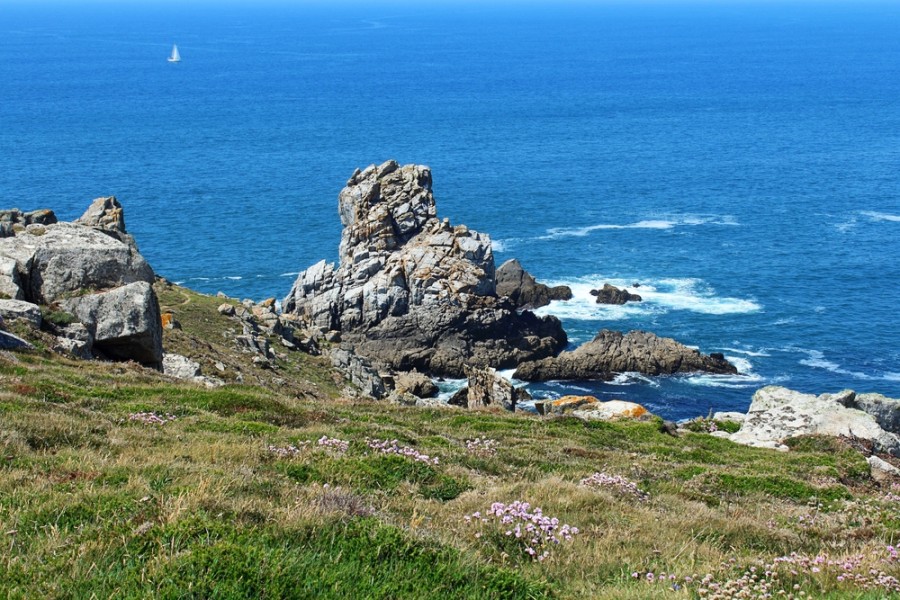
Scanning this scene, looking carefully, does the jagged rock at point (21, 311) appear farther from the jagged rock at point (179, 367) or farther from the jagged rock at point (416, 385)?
the jagged rock at point (416, 385)

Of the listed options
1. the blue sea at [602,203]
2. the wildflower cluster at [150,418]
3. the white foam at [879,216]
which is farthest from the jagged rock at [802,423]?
the white foam at [879,216]

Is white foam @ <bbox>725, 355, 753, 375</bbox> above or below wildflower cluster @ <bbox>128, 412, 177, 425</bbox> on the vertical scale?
below

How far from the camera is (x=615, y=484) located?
17969 mm

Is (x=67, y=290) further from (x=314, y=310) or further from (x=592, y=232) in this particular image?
(x=592, y=232)

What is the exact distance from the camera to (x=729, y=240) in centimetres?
10612

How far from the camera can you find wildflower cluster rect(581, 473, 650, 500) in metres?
17.7

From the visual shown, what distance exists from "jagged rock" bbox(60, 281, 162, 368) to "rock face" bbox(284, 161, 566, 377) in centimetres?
4108

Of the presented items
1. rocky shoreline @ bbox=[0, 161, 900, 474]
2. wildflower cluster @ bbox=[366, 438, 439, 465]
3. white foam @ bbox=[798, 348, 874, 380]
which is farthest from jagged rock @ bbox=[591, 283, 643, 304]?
wildflower cluster @ bbox=[366, 438, 439, 465]

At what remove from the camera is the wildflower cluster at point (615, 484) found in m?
17.7

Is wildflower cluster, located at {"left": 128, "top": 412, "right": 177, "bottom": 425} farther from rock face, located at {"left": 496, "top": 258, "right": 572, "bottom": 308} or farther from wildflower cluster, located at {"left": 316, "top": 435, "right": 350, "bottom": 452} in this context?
rock face, located at {"left": 496, "top": 258, "right": 572, "bottom": 308}

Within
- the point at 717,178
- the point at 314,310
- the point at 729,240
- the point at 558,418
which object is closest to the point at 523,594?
the point at 558,418

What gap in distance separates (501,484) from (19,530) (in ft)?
26.8

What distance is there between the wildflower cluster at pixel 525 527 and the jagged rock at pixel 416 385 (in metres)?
52.0

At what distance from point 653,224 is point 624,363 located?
4358 cm
